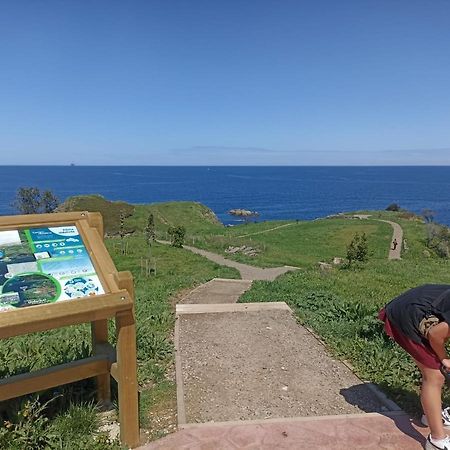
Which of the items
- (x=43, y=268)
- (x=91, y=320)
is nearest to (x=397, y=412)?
(x=91, y=320)

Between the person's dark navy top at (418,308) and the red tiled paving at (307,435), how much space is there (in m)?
1.09

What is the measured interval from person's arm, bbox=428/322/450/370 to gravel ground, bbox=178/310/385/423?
1480 mm

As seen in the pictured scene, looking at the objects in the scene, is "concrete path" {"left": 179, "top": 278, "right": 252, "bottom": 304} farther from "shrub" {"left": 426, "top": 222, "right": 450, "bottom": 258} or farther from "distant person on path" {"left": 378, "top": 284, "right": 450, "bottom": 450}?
"shrub" {"left": 426, "top": 222, "right": 450, "bottom": 258}

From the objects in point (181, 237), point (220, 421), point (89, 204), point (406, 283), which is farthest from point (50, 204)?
point (220, 421)

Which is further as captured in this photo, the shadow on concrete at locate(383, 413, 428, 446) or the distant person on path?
the shadow on concrete at locate(383, 413, 428, 446)

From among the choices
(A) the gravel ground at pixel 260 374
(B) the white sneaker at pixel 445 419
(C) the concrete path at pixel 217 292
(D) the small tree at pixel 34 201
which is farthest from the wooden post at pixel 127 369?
(D) the small tree at pixel 34 201

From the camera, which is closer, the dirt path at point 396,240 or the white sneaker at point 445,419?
the white sneaker at point 445,419

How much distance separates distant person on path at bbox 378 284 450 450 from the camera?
3.57m

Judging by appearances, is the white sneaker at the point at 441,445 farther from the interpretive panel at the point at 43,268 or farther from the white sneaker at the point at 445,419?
the interpretive panel at the point at 43,268

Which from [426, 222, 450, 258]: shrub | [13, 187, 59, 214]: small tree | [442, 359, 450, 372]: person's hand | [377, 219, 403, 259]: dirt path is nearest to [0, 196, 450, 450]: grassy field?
[442, 359, 450, 372]: person's hand

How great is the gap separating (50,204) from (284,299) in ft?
197

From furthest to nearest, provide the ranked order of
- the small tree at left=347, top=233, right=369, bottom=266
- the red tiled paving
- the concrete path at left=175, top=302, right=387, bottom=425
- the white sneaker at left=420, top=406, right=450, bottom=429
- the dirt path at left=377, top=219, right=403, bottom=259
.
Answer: the dirt path at left=377, top=219, right=403, bottom=259, the small tree at left=347, top=233, right=369, bottom=266, the concrete path at left=175, top=302, right=387, bottom=425, the white sneaker at left=420, top=406, right=450, bottom=429, the red tiled paving

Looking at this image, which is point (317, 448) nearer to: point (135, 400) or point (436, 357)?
point (436, 357)

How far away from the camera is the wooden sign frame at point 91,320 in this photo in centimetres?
329
